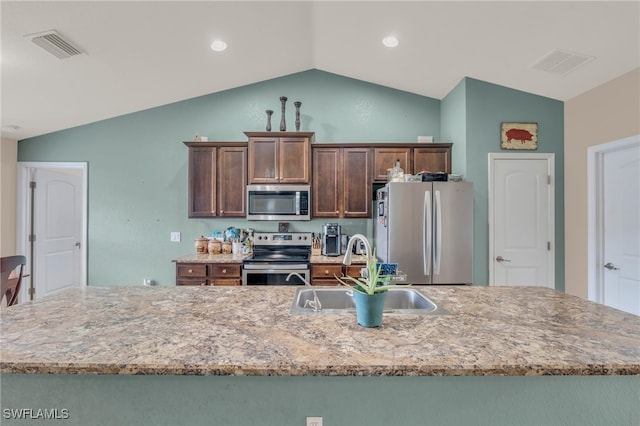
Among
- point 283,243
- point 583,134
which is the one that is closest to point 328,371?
point 283,243

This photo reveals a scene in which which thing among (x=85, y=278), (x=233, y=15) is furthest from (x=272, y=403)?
(x=85, y=278)

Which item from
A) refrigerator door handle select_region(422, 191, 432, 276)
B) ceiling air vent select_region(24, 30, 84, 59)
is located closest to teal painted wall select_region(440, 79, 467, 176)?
refrigerator door handle select_region(422, 191, 432, 276)

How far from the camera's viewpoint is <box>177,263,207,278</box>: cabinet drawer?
10.8 ft

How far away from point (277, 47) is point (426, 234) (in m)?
2.54

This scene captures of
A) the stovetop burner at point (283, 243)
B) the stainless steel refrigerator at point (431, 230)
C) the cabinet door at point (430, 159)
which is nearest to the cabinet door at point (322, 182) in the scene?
the stovetop burner at point (283, 243)

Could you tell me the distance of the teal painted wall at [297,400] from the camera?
104cm

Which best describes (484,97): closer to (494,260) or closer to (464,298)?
(494,260)

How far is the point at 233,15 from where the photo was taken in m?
2.72

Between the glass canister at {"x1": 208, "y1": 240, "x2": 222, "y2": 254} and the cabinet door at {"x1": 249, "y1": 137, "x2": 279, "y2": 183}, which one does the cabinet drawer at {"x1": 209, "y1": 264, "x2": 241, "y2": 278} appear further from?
the cabinet door at {"x1": 249, "y1": 137, "x2": 279, "y2": 183}

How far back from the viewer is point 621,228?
2746mm

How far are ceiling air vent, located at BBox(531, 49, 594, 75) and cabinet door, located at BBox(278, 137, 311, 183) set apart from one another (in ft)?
7.76

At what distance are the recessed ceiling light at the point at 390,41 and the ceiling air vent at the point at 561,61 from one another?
1.29 meters

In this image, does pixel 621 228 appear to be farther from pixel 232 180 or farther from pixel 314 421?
pixel 232 180

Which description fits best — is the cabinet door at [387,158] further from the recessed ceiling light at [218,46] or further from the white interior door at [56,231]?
the white interior door at [56,231]
